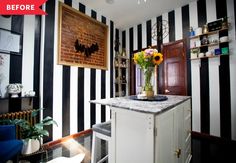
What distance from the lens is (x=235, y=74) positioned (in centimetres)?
262

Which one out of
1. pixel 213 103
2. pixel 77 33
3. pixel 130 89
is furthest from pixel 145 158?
pixel 130 89

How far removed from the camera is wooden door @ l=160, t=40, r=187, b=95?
335 centimetres

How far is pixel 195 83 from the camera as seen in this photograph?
10.3 feet

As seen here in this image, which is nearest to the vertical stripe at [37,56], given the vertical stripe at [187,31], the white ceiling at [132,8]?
the white ceiling at [132,8]

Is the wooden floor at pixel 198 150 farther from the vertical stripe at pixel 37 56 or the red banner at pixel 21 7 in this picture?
the red banner at pixel 21 7

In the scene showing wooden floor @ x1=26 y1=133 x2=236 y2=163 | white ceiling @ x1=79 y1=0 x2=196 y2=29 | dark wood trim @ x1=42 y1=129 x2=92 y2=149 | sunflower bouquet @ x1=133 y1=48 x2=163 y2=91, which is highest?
white ceiling @ x1=79 y1=0 x2=196 y2=29

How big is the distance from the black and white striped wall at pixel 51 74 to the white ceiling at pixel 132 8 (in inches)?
12.6

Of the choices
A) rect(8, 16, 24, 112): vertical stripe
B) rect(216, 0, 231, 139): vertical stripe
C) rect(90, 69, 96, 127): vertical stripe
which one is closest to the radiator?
rect(8, 16, 24, 112): vertical stripe

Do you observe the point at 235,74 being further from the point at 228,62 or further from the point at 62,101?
the point at 62,101

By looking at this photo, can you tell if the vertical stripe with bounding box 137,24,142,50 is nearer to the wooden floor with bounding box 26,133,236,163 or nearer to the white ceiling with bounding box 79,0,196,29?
the white ceiling with bounding box 79,0,196,29

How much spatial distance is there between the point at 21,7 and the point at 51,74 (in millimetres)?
1267

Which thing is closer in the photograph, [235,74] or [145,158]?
[145,158]

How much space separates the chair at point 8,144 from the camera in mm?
1463

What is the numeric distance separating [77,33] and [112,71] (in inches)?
58.9
